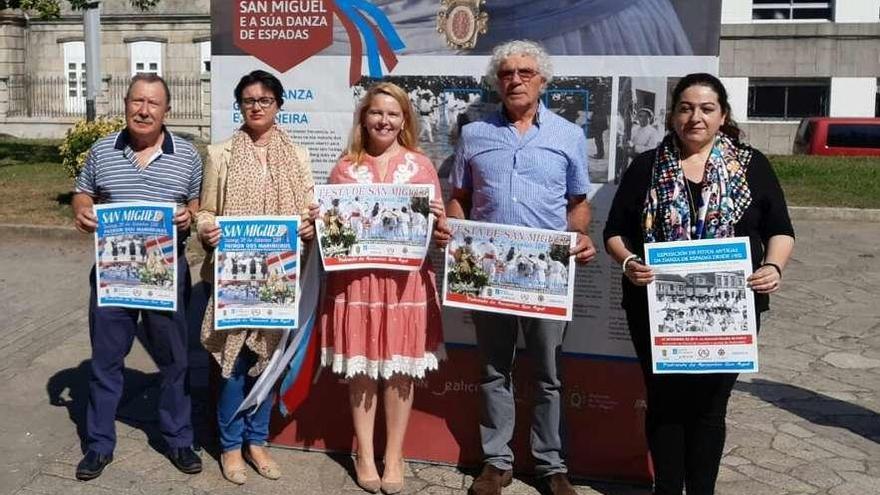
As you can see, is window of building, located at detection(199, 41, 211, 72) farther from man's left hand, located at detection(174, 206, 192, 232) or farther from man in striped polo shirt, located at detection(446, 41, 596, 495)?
man in striped polo shirt, located at detection(446, 41, 596, 495)

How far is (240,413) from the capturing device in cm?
455

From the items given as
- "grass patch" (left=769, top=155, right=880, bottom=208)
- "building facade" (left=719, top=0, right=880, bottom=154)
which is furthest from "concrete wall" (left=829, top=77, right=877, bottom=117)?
"grass patch" (left=769, top=155, right=880, bottom=208)

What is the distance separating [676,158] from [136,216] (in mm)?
2400


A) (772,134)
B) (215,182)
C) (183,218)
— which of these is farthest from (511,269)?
(772,134)

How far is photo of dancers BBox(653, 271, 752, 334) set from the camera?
366 cm

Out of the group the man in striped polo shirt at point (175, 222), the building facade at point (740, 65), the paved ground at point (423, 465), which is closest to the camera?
the man in striped polo shirt at point (175, 222)

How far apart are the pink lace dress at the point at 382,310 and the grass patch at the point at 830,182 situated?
1197 centimetres

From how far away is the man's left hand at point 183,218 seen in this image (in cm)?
430

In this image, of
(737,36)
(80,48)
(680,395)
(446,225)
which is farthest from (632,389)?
(80,48)

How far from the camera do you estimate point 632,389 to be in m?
4.50

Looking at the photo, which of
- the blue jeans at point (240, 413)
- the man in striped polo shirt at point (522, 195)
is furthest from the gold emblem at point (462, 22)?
the blue jeans at point (240, 413)

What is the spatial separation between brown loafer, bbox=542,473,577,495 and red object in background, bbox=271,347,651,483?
276 millimetres

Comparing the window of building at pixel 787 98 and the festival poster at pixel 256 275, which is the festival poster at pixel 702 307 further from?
the window of building at pixel 787 98

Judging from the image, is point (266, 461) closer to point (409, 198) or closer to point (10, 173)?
point (409, 198)
